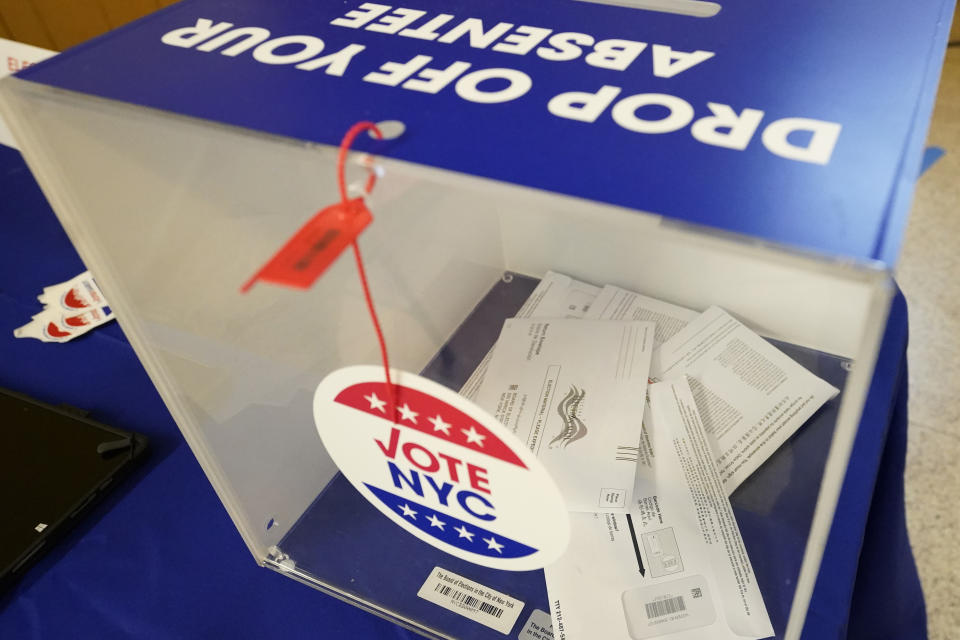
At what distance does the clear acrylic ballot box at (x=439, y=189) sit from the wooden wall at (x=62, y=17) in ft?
7.68

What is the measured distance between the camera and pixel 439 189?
44cm

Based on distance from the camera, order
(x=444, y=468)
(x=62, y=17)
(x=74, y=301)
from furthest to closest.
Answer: (x=62, y=17), (x=74, y=301), (x=444, y=468)

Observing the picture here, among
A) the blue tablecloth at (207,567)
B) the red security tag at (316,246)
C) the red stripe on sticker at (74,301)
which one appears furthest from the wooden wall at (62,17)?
the red security tag at (316,246)

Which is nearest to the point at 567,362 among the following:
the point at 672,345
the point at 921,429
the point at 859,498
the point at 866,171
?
the point at 672,345

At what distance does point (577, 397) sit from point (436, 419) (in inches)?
8.8

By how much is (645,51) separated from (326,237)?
0.26 metres

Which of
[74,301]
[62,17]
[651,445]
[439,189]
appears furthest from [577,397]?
[62,17]

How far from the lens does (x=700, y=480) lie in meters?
0.63

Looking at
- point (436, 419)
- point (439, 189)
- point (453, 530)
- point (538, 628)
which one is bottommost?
point (538, 628)

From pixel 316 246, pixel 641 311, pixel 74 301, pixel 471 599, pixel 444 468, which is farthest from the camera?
pixel 74 301

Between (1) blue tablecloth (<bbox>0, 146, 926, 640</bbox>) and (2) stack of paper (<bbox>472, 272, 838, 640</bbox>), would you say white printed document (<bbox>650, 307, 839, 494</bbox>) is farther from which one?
(1) blue tablecloth (<bbox>0, 146, 926, 640</bbox>)

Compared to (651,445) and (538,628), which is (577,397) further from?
(538,628)

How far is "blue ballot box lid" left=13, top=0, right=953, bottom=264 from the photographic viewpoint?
342mm

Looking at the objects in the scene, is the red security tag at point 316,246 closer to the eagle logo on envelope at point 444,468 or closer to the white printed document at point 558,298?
the eagle logo on envelope at point 444,468
